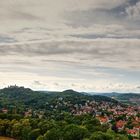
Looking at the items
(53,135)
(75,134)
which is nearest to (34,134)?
(53,135)

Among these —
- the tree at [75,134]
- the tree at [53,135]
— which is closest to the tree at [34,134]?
the tree at [53,135]

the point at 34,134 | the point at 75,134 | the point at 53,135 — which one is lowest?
the point at 34,134

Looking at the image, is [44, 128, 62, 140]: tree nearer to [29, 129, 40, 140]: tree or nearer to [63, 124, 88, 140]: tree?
[63, 124, 88, 140]: tree

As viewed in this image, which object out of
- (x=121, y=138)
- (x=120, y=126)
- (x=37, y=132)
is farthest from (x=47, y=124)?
(x=120, y=126)

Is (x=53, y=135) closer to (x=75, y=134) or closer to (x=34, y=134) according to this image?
Answer: (x=75, y=134)

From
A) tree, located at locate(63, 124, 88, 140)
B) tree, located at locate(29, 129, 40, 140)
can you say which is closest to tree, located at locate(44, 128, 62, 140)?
tree, located at locate(63, 124, 88, 140)

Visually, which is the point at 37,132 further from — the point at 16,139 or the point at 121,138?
the point at 121,138

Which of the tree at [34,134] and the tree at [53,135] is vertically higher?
the tree at [53,135]

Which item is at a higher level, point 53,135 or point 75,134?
point 75,134

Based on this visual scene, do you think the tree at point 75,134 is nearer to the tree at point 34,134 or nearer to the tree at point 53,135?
the tree at point 53,135

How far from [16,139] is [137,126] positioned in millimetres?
61569

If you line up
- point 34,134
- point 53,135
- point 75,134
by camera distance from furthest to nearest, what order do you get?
point 34,134
point 53,135
point 75,134

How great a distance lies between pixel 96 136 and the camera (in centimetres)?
8262

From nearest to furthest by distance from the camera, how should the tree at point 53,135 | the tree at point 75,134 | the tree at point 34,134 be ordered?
1. the tree at point 75,134
2. the tree at point 53,135
3. the tree at point 34,134
